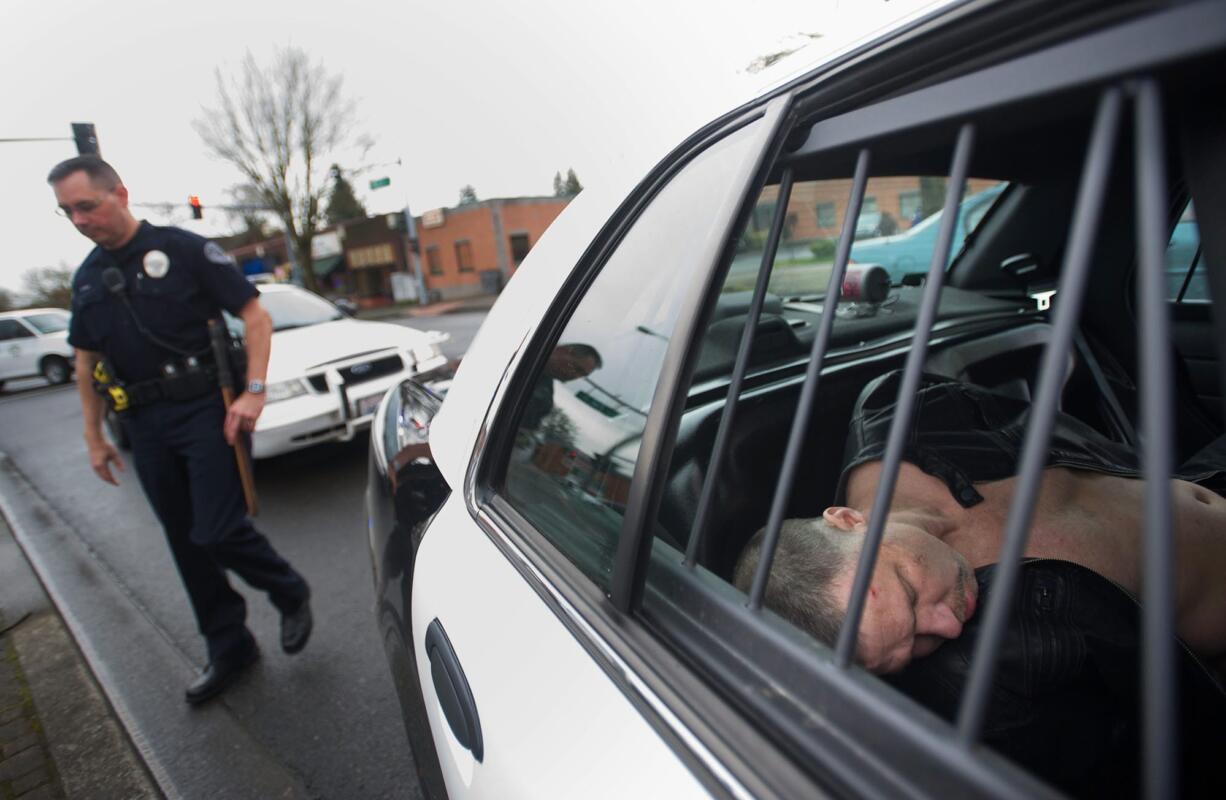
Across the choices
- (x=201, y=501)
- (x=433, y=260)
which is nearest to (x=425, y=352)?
(x=201, y=501)

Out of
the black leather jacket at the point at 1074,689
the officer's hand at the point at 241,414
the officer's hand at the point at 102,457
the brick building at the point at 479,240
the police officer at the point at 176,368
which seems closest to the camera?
the black leather jacket at the point at 1074,689

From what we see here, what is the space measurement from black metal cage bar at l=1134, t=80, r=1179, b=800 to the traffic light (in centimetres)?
440

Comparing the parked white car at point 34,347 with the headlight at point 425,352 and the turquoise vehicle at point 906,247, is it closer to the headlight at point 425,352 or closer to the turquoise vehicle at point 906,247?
the headlight at point 425,352

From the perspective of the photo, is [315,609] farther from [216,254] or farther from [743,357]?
[743,357]

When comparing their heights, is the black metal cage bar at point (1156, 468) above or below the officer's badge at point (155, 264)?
below

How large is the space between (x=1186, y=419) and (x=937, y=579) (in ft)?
5.01

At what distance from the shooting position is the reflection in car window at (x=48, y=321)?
15664 millimetres

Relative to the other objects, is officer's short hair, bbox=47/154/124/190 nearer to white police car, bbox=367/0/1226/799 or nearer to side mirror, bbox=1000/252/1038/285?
white police car, bbox=367/0/1226/799

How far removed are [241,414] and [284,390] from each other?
92.1 inches

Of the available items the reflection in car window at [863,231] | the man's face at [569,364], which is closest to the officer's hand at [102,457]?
the man's face at [569,364]

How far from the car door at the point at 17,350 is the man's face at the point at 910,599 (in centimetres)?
2013

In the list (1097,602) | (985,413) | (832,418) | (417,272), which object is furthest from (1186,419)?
(417,272)

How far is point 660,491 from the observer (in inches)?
34.6

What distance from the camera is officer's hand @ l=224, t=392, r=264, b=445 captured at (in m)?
2.40
